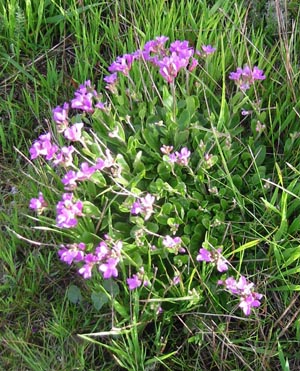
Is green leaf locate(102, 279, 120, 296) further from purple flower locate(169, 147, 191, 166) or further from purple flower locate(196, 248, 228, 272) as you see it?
purple flower locate(169, 147, 191, 166)

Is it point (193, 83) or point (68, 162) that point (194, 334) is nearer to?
point (68, 162)

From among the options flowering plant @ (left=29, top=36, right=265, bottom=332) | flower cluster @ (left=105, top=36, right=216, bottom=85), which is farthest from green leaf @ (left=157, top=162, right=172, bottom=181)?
flower cluster @ (left=105, top=36, right=216, bottom=85)

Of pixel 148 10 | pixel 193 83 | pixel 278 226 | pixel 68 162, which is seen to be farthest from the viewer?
pixel 148 10

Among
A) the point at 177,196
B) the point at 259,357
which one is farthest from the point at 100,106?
the point at 259,357

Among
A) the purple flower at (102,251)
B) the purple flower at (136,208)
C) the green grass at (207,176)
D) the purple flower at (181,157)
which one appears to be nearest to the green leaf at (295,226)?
the green grass at (207,176)

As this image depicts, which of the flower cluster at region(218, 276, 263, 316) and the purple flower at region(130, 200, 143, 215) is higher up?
the purple flower at region(130, 200, 143, 215)

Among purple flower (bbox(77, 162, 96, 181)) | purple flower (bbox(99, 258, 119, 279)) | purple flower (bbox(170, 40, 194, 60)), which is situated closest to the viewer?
purple flower (bbox(99, 258, 119, 279))
